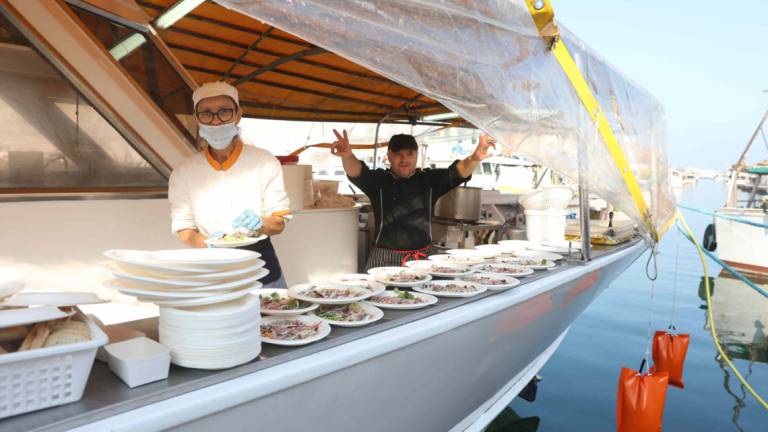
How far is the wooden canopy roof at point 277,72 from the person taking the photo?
3053 mm

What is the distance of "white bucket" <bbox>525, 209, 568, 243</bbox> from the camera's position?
425cm

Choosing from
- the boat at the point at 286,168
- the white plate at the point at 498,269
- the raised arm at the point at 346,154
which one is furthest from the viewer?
the raised arm at the point at 346,154

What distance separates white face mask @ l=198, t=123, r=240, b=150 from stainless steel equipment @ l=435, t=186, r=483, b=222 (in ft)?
10.1

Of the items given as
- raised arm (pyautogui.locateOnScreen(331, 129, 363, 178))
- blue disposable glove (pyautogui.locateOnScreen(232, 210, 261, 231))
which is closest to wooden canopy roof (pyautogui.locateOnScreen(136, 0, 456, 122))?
raised arm (pyautogui.locateOnScreen(331, 129, 363, 178))

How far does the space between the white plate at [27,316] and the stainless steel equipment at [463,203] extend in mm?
4166

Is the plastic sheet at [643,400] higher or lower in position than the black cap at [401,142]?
lower

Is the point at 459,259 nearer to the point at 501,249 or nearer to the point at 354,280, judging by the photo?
the point at 501,249

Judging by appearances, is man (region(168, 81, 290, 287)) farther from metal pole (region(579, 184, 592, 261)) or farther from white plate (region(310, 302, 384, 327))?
metal pole (region(579, 184, 592, 261))

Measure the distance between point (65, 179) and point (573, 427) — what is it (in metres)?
3.94

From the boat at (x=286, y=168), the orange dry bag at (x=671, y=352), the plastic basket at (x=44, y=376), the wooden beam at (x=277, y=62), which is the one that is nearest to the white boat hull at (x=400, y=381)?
the boat at (x=286, y=168)

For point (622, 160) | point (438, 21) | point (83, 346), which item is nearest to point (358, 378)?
point (83, 346)

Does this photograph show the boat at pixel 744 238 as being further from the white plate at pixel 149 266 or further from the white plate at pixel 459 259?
the white plate at pixel 149 266

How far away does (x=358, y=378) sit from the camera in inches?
64.6

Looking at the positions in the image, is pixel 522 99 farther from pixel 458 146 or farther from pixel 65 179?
pixel 458 146
